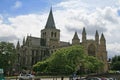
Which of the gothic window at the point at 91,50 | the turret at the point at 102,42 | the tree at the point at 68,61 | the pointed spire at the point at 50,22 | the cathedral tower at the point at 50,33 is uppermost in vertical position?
the pointed spire at the point at 50,22

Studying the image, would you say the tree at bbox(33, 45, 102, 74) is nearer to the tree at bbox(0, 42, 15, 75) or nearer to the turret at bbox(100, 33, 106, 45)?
the tree at bbox(0, 42, 15, 75)

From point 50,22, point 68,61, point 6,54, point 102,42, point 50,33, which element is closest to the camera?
point 6,54

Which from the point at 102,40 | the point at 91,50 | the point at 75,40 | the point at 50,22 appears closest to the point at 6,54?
the point at 75,40

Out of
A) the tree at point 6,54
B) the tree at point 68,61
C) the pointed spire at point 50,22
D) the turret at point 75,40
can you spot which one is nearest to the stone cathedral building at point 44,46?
the pointed spire at point 50,22

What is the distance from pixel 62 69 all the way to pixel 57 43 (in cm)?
5192

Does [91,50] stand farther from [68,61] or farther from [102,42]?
[68,61]

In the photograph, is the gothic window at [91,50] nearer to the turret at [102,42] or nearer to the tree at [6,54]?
the turret at [102,42]

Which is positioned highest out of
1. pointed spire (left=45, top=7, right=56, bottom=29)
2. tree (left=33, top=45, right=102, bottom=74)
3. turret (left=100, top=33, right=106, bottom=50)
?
pointed spire (left=45, top=7, right=56, bottom=29)

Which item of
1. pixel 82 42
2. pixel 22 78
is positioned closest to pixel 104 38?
pixel 82 42

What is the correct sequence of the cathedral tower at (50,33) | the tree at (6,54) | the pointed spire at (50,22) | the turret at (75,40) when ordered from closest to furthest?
1. the tree at (6,54)
2. the turret at (75,40)
3. the cathedral tower at (50,33)
4. the pointed spire at (50,22)

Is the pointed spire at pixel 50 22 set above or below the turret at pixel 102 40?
above

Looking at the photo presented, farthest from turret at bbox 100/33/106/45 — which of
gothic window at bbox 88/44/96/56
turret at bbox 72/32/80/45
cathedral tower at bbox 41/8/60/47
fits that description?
cathedral tower at bbox 41/8/60/47

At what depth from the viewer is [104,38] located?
410 ft

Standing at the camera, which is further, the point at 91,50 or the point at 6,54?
the point at 91,50
